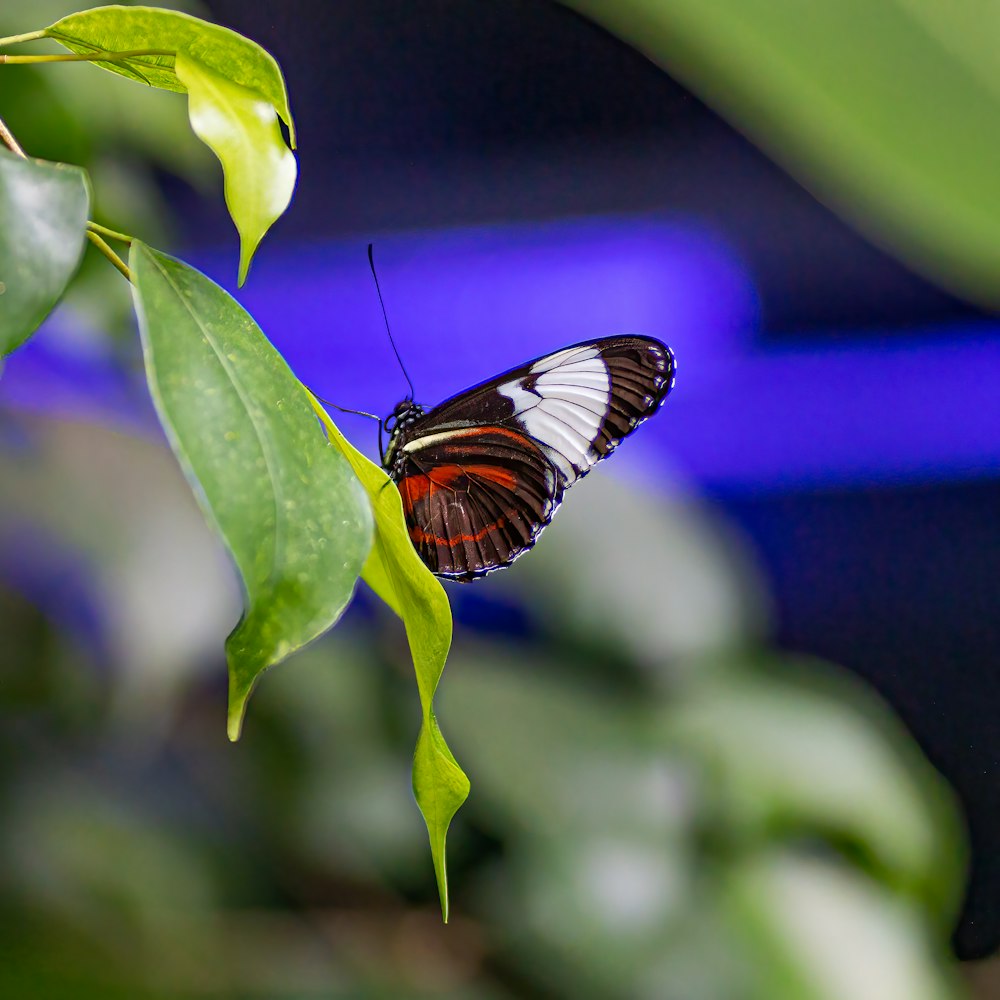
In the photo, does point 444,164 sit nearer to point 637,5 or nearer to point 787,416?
point 787,416

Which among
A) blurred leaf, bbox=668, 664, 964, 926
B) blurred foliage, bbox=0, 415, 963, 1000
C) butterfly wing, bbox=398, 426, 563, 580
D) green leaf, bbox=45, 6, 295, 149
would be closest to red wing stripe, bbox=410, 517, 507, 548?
butterfly wing, bbox=398, 426, 563, 580

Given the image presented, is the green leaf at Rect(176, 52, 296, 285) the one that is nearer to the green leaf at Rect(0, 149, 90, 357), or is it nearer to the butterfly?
the green leaf at Rect(0, 149, 90, 357)

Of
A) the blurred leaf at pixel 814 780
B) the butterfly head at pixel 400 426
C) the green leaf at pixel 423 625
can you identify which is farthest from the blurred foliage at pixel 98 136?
the blurred leaf at pixel 814 780

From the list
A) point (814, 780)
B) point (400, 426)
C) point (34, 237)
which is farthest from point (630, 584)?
point (34, 237)

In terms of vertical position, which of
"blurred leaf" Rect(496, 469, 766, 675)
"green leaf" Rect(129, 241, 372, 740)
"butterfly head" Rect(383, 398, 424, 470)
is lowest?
"blurred leaf" Rect(496, 469, 766, 675)

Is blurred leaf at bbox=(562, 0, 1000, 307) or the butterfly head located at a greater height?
blurred leaf at bbox=(562, 0, 1000, 307)

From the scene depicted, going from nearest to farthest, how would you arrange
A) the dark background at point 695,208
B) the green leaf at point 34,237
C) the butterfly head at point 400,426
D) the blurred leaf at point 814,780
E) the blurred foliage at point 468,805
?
the green leaf at point 34,237 < the butterfly head at point 400,426 < the blurred foliage at point 468,805 < the blurred leaf at point 814,780 < the dark background at point 695,208

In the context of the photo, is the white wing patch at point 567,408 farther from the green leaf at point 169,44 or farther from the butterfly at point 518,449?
the green leaf at point 169,44
